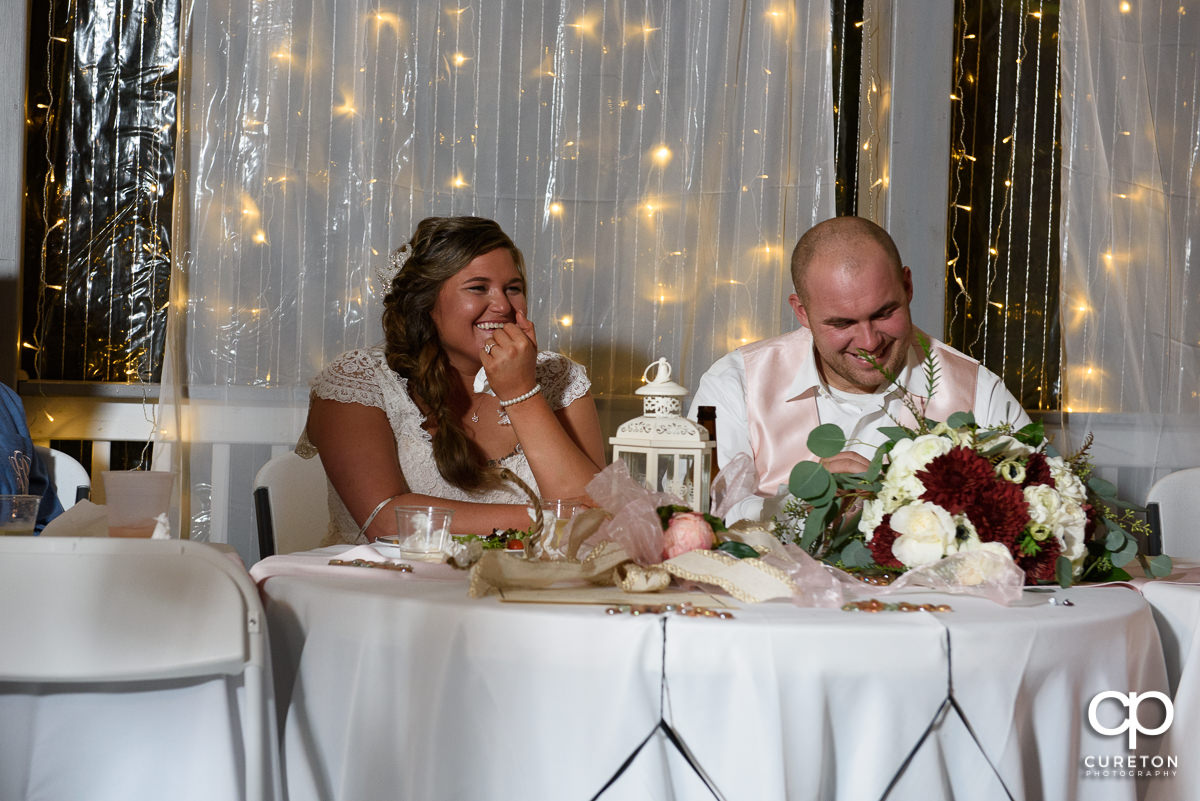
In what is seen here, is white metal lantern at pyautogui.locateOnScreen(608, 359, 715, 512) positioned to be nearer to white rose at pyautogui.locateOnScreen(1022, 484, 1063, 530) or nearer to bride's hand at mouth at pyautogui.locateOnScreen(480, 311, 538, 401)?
white rose at pyautogui.locateOnScreen(1022, 484, 1063, 530)

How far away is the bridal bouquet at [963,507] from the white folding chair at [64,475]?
1841 mm

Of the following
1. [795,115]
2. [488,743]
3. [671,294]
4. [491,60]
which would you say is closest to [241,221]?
[491,60]

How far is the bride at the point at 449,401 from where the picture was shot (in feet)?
7.69

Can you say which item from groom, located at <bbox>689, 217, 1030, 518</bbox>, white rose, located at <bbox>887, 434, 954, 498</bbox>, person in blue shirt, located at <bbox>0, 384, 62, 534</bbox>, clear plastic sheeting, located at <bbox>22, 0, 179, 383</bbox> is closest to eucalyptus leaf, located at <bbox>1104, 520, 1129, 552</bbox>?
white rose, located at <bbox>887, 434, 954, 498</bbox>

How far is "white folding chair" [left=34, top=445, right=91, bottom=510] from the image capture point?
2645mm

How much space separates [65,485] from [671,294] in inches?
70.5

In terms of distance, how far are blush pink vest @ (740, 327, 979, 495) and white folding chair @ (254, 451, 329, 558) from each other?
1070 millimetres

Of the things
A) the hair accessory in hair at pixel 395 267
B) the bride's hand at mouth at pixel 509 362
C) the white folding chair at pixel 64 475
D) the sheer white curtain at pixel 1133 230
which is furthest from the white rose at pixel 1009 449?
the sheer white curtain at pixel 1133 230

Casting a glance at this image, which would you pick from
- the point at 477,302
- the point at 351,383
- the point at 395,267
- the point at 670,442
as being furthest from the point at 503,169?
the point at 670,442

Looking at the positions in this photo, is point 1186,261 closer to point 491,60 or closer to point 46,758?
point 491,60

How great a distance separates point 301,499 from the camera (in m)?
2.68

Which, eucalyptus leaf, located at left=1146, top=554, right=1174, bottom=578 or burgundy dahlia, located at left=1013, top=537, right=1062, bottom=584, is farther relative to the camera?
eucalyptus leaf, located at left=1146, top=554, right=1174, bottom=578

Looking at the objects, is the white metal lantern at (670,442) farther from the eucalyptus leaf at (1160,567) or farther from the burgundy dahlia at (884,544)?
the eucalyptus leaf at (1160,567)

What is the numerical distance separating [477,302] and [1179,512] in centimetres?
191
